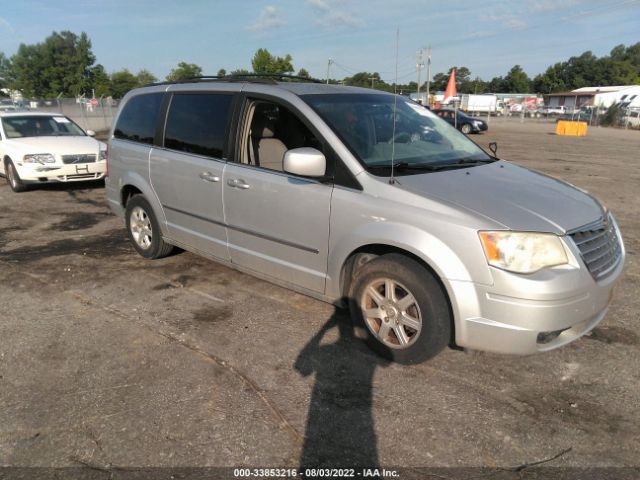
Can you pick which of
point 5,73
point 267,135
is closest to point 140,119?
point 267,135

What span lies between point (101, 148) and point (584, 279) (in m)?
9.38

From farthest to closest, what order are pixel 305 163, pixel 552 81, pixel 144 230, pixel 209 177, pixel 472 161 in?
pixel 552 81 → pixel 144 230 → pixel 209 177 → pixel 472 161 → pixel 305 163

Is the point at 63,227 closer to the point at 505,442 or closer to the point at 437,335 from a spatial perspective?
the point at 437,335

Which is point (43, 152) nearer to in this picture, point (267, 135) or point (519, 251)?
point (267, 135)

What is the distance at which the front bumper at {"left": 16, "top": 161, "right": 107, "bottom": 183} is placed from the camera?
918 centimetres

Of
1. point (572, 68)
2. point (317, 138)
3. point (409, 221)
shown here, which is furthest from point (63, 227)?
point (572, 68)

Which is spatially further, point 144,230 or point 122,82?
point 122,82

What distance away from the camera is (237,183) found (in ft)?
13.4

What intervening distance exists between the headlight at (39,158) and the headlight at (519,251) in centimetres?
889

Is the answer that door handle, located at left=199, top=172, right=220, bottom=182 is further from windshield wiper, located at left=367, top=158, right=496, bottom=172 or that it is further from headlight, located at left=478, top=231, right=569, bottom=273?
headlight, located at left=478, top=231, right=569, bottom=273

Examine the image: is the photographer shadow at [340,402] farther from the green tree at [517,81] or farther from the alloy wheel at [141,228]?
the green tree at [517,81]

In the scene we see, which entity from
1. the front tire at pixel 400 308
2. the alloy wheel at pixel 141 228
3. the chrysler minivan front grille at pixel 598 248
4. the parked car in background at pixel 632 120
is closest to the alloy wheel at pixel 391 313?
the front tire at pixel 400 308

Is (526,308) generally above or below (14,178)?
above

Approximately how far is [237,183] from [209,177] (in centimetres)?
37
